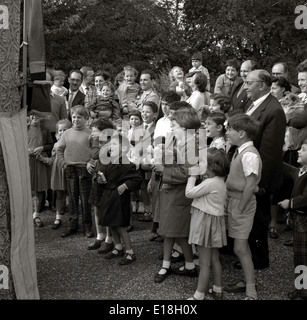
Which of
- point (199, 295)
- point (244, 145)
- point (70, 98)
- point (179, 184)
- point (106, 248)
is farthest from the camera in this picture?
point (70, 98)

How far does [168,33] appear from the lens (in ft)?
48.1

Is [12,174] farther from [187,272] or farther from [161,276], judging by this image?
[187,272]

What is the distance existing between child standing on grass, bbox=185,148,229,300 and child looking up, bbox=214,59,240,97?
3.57 m

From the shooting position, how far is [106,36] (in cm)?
1368

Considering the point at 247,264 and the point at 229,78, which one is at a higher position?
the point at 229,78

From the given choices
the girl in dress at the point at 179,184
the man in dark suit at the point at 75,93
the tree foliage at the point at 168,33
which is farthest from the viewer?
the tree foliage at the point at 168,33

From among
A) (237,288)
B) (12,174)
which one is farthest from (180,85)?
(12,174)

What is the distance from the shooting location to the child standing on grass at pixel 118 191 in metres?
4.94

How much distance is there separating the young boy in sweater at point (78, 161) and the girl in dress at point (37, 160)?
53 centimetres

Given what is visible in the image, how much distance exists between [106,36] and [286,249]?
9.90 metres

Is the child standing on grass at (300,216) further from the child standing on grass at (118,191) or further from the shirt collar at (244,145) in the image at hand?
the child standing on grass at (118,191)

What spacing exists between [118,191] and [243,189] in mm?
1454

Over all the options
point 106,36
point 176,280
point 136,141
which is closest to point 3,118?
point 176,280

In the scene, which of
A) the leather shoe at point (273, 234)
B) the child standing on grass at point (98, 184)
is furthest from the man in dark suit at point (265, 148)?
the child standing on grass at point (98, 184)
